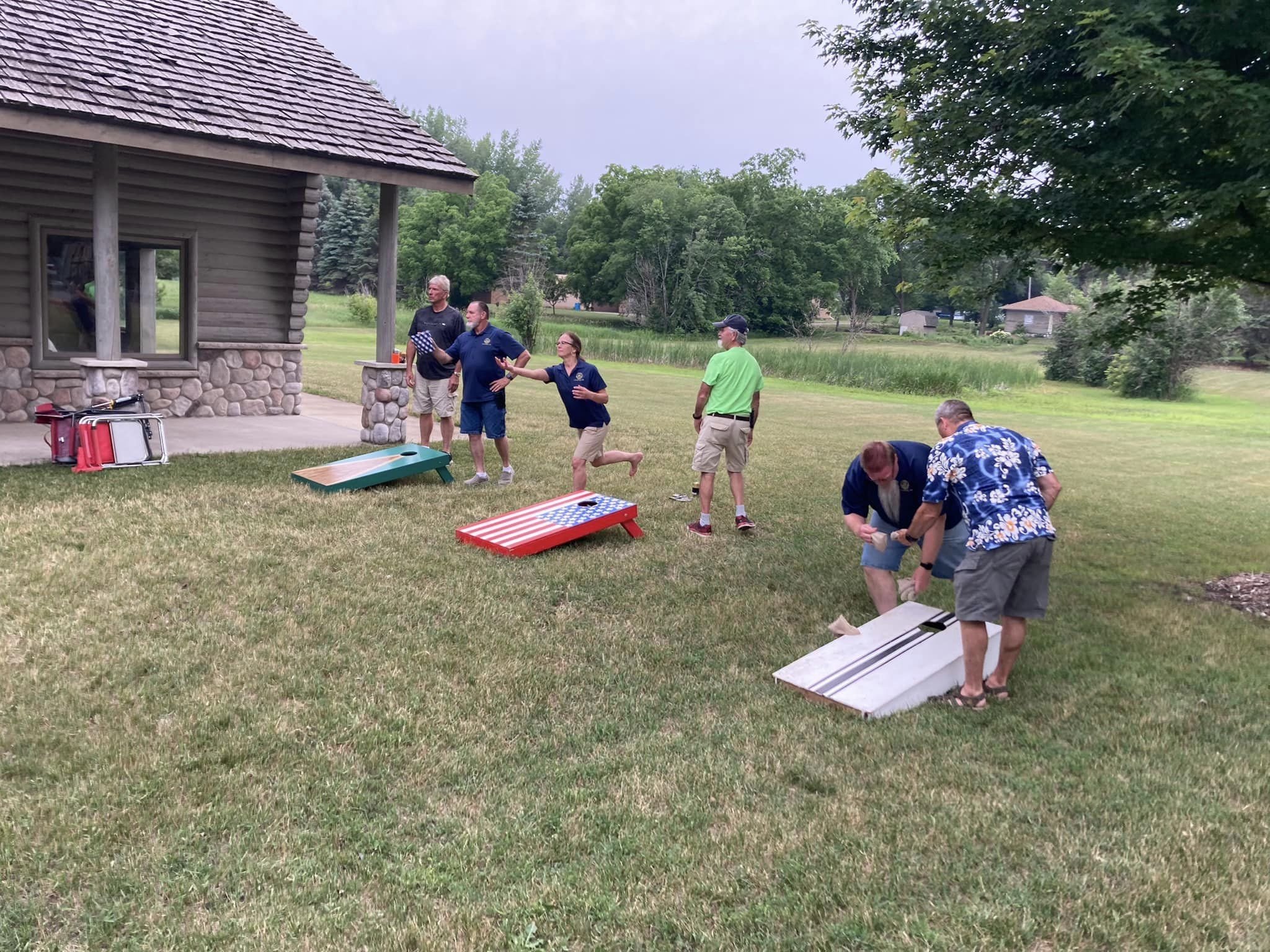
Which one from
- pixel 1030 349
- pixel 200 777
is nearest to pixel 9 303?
pixel 200 777

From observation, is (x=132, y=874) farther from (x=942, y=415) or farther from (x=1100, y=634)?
(x=1100, y=634)

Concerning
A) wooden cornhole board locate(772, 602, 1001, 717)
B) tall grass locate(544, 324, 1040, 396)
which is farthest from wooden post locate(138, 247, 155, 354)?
tall grass locate(544, 324, 1040, 396)

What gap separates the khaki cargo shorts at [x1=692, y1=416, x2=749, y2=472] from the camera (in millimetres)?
7988

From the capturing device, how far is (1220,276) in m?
7.23

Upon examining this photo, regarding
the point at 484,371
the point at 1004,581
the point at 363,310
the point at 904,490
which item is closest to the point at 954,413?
the point at 904,490

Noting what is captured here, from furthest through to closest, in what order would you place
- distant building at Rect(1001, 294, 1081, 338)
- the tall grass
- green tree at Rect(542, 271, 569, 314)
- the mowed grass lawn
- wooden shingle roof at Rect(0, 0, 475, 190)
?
distant building at Rect(1001, 294, 1081, 338) < green tree at Rect(542, 271, 569, 314) < the tall grass < wooden shingle roof at Rect(0, 0, 475, 190) < the mowed grass lawn

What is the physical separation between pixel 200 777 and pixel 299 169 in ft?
25.9

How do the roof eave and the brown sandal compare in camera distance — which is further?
the roof eave

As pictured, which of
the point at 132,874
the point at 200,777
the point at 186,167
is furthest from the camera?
the point at 186,167

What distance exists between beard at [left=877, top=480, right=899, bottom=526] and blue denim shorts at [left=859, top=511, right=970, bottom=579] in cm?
11

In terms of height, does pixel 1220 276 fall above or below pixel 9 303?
above

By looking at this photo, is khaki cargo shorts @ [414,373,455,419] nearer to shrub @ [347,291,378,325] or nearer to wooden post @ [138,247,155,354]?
wooden post @ [138,247,155,354]

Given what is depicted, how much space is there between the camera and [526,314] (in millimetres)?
37375

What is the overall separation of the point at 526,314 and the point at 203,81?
2727 cm
